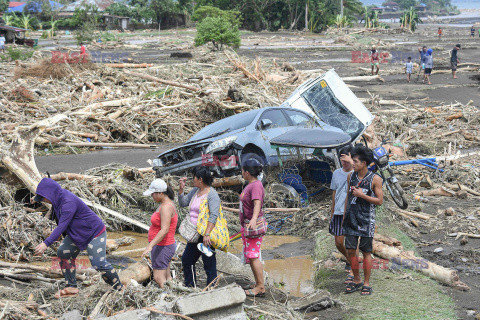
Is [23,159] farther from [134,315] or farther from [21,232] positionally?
[134,315]

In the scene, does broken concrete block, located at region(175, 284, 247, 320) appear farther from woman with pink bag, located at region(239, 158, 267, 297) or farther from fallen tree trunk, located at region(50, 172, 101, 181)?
fallen tree trunk, located at region(50, 172, 101, 181)

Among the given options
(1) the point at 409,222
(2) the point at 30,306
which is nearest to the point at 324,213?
(1) the point at 409,222

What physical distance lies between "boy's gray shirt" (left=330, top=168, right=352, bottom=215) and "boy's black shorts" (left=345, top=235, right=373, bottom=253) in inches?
14.0

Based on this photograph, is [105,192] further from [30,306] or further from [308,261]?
[30,306]

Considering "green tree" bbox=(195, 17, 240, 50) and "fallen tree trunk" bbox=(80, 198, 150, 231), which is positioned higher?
"green tree" bbox=(195, 17, 240, 50)

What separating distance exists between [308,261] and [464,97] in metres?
18.2

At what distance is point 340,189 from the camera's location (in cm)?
697

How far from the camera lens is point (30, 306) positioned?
5461 mm

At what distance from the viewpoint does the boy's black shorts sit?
6.50 meters

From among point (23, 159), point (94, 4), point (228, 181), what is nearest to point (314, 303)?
point (228, 181)

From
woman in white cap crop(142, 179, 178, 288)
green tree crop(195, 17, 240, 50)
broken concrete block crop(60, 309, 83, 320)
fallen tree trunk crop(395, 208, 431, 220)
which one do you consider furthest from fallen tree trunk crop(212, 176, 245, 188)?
green tree crop(195, 17, 240, 50)

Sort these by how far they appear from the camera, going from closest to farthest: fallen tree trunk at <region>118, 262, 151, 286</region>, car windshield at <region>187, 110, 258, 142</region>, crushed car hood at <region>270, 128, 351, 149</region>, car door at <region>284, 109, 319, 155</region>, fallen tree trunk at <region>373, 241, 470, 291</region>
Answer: fallen tree trunk at <region>118, 262, 151, 286</region>
fallen tree trunk at <region>373, 241, 470, 291</region>
crushed car hood at <region>270, 128, 351, 149</region>
car windshield at <region>187, 110, 258, 142</region>
car door at <region>284, 109, 319, 155</region>

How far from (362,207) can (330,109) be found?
6.58 m

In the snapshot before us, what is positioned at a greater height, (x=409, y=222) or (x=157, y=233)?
(x=157, y=233)
